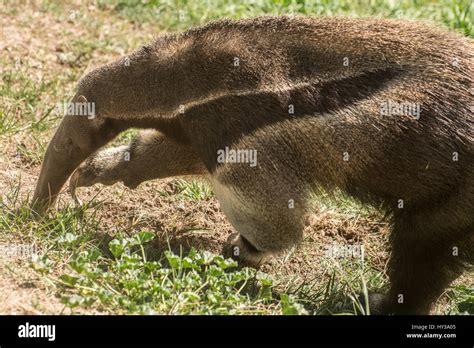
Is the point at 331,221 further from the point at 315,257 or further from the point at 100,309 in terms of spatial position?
the point at 100,309

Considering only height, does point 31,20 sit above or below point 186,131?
above

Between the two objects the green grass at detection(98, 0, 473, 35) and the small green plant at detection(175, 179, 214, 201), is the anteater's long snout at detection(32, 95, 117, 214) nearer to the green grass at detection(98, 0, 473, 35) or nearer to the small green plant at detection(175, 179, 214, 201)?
the small green plant at detection(175, 179, 214, 201)

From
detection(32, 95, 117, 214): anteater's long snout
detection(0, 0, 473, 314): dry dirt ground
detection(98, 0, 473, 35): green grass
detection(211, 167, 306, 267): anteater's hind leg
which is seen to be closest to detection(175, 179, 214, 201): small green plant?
detection(0, 0, 473, 314): dry dirt ground

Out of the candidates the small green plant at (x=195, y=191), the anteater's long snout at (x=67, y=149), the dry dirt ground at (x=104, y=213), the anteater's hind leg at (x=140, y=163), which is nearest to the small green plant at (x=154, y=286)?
the dry dirt ground at (x=104, y=213)

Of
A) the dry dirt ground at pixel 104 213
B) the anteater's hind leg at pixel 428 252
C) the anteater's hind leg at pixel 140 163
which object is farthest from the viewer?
the anteater's hind leg at pixel 140 163

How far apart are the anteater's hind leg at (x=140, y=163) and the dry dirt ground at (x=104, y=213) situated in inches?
15.5

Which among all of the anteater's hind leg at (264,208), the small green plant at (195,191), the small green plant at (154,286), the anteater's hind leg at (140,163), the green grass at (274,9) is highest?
the green grass at (274,9)

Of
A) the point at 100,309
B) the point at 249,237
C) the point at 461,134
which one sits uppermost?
the point at 461,134

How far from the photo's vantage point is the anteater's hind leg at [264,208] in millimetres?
6188

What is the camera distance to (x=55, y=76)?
32.1 ft

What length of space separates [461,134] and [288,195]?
1392mm

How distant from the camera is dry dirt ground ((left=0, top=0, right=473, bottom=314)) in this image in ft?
19.5

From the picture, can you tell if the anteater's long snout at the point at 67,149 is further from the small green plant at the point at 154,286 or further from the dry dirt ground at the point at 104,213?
the small green plant at the point at 154,286

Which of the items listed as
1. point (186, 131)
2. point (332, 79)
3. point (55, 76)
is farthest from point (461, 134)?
point (55, 76)
